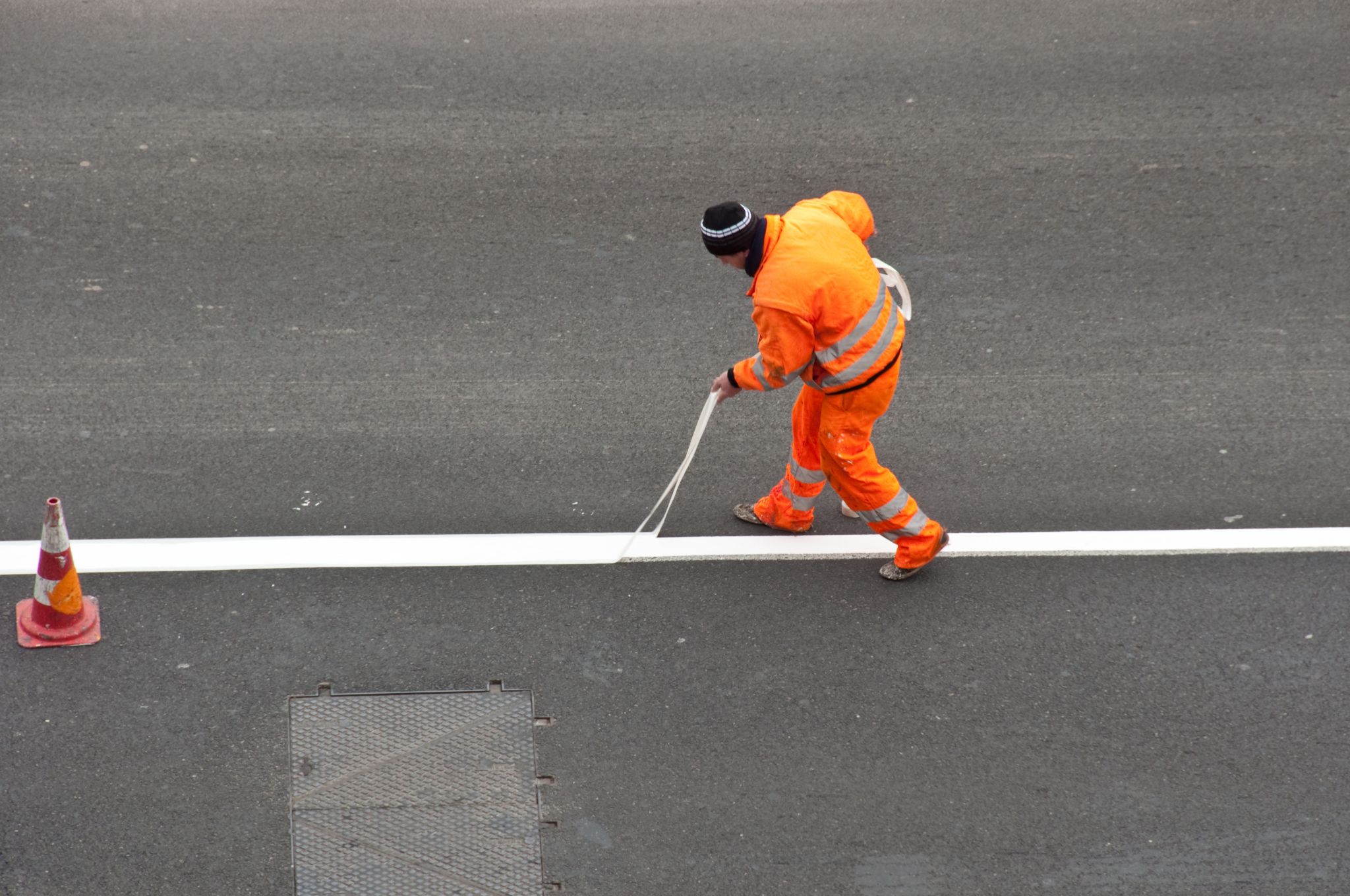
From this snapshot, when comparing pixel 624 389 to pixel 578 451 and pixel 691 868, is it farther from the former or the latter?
pixel 691 868

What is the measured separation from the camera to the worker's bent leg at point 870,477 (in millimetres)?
5500

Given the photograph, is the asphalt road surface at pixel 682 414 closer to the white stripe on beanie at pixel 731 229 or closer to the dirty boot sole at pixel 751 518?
the dirty boot sole at pixel 751 518

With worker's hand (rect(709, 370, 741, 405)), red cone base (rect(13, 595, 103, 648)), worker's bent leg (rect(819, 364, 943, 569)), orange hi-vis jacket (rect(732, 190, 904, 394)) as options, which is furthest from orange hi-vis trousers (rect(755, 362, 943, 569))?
red cone base (rect(13, 595, 103, 648))

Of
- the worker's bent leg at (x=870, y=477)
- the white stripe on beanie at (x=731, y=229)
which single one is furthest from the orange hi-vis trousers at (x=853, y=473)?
the white stripe on beanie at (x=731, y=229)

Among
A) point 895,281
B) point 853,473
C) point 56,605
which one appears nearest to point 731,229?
point 895,281

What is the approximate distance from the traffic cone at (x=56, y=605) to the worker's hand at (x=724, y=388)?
2.47m

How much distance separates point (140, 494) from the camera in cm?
587

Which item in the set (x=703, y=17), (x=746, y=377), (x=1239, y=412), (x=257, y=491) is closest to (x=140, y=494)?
(x=257, y=491)

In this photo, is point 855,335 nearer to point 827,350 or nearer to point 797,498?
point 827,350

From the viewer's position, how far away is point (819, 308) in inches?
205

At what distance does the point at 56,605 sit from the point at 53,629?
0.36 ft

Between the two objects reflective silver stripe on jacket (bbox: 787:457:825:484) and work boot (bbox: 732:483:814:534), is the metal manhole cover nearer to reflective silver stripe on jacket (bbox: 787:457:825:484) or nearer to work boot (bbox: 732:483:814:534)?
work boot (bbox: 732:483:814:534)

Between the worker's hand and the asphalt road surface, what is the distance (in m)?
0.71

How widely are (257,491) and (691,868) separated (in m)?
2.50
